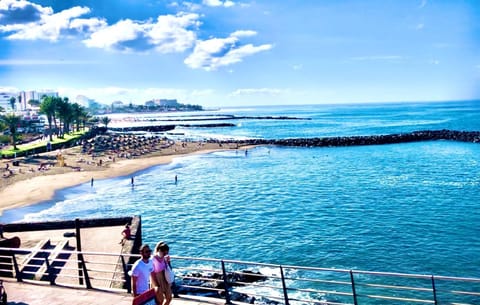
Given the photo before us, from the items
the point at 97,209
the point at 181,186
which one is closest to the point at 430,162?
the point at 181,186

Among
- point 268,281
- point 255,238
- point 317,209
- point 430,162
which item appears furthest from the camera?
point 430,162

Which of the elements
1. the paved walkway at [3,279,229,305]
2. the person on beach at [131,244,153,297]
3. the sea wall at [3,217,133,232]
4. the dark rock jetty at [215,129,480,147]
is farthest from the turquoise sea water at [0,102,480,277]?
the dark rock jetty at [215,129,480,147]

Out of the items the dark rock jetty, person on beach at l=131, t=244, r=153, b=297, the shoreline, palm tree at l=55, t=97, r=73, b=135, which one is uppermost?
palm tree at l=55, t=97, r=73, b=135

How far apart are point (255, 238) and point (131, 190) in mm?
20455

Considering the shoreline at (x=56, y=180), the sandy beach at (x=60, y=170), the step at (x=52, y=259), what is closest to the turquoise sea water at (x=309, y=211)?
the shoreline at (x=56, y=180)

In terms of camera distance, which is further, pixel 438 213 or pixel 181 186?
pixel 181 186

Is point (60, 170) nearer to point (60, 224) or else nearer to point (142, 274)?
point (60, 224)

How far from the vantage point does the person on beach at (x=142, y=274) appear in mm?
7918

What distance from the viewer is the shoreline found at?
3825 centimetres

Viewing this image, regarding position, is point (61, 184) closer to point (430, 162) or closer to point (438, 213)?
point (438, 213)

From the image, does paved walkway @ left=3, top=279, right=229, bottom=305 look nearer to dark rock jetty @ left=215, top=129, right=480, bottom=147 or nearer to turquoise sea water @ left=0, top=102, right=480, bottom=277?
turquoise sea water @ left=0, top=102, right=480, bottom=277

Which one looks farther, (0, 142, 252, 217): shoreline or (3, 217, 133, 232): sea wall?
(0, 142, 252, 217): shoreline

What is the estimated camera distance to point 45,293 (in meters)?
10.8

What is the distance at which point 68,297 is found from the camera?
10.4 m
